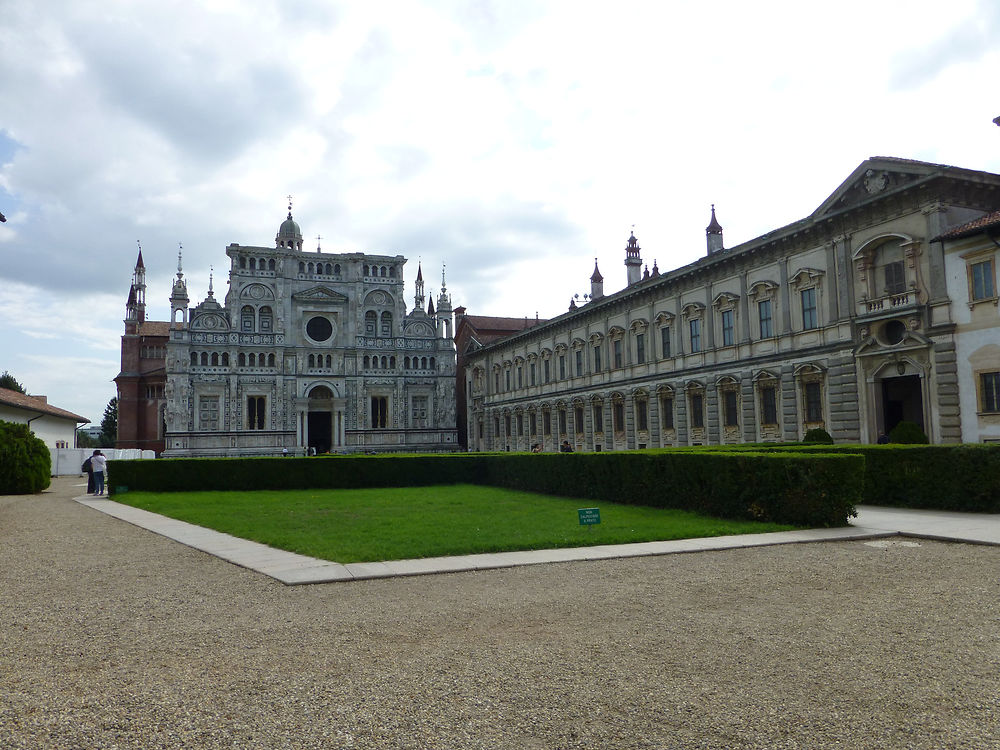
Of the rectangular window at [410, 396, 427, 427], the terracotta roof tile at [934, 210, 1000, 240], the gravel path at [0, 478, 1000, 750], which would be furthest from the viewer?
the rectangular window at [410, 396, 427, 427]

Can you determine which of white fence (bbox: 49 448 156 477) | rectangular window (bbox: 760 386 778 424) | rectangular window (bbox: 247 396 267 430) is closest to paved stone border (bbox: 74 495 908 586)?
rectangular window (bbox: 760 386 778 424)

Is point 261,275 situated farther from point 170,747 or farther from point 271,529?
point 170,747

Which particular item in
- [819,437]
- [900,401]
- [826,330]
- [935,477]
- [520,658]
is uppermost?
[826,330]

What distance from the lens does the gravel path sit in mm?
4770

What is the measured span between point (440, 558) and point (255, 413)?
5745cm

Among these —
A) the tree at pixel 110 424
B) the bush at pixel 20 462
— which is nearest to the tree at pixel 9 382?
the tree at pixel 110 424

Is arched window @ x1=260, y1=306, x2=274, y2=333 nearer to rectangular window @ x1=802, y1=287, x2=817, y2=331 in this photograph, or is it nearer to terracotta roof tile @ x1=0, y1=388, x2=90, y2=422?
terracotta roof tile @ x1=0, y1=388, x2=90, y2=422

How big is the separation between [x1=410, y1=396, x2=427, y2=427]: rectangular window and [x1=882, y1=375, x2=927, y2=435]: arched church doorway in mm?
46547

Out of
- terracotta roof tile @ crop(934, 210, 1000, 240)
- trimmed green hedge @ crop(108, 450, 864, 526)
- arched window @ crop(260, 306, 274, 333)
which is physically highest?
arched window @ crop(260, 306, 274, 333)

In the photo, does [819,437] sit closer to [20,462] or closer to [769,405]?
[769,405]

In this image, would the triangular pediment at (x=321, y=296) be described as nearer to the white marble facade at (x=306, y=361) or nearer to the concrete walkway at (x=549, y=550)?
the white marble facade at (x=306, y=361)

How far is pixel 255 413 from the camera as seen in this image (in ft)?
213

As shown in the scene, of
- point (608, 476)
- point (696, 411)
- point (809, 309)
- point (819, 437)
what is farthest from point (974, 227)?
point (696, 411)

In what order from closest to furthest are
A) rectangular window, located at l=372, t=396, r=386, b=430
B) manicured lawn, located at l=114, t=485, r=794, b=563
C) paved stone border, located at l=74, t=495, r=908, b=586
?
paved stone border, located at l=74, t=495, r=908, b=586, manicured lawn, located at l=114, t=485, r=794, b=563, rectangular window, located at l=372, t=396, r=386, b=430
